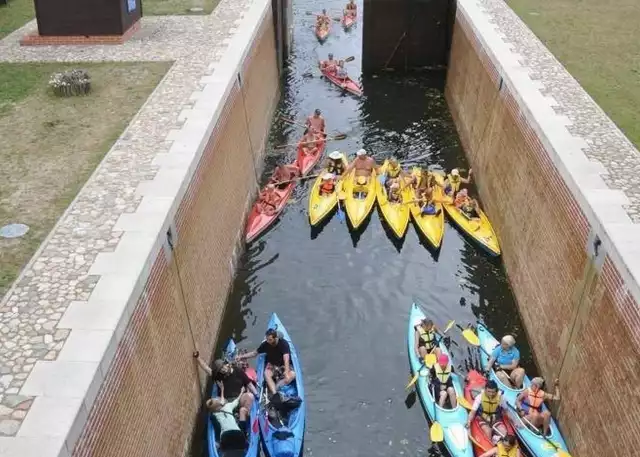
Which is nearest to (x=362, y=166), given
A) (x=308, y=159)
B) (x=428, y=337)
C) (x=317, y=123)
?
(x=308, y=159)

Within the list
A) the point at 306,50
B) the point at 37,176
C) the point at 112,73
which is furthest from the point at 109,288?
the point at 306,50

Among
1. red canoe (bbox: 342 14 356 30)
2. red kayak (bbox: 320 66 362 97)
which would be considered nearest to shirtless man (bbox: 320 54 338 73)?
red kayak (bbox: 320 66 362 97)

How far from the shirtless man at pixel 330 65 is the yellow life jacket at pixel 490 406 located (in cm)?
1820

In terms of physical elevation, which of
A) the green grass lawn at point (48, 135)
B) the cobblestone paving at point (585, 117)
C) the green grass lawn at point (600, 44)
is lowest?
the green grass lawn at point (48, 135)

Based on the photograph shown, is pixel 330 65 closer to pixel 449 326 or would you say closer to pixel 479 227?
pixel 479 227

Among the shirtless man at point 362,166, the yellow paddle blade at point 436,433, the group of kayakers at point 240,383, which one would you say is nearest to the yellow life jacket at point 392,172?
the shirtless man at point 362,166

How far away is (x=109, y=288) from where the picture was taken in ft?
29.1

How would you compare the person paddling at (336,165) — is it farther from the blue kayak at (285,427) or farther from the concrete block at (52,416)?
the concrete block at (52,416)

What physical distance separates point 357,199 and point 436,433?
770 cm

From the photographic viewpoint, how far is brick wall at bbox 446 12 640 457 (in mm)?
9148

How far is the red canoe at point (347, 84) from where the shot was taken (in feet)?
85.0

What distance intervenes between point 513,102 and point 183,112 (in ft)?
25.8

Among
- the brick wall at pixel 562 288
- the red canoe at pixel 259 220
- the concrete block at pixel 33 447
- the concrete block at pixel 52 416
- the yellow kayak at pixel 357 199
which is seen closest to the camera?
the concrete block at pixel 33 447

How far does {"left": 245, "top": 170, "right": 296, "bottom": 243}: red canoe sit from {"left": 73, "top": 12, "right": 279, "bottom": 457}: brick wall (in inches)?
10.5
